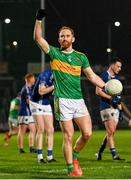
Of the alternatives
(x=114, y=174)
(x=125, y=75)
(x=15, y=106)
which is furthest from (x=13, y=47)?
(x=114, y=174)

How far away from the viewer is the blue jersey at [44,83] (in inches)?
607

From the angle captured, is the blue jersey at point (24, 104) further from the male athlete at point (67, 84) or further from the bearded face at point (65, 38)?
the bearded face at point (65, 38)

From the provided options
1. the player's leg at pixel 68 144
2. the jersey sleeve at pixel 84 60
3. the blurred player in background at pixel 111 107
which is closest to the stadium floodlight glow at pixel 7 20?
the blurred player in background at pixel 111 107

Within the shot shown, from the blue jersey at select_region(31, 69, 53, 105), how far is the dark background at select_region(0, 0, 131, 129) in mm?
28298

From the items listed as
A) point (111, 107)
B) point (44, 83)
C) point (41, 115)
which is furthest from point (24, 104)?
point (44, 83)

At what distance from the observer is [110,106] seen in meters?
16.3

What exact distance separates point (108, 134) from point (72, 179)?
17.6 feet

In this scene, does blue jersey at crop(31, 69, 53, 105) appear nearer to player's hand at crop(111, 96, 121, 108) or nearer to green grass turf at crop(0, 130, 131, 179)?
green grass turf at crop(0, 130, 131, 179)

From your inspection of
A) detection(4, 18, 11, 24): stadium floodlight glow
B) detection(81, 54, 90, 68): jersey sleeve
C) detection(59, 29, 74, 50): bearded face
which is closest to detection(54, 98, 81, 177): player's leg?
detection(81, 54, 90, 68): jersey sleeve

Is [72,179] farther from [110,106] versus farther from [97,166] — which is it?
[110,106]

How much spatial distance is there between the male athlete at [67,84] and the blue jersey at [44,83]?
3547mm

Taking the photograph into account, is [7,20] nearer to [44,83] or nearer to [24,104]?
[24,104]

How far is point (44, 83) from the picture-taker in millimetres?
15391

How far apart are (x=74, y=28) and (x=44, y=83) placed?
1282 inches
